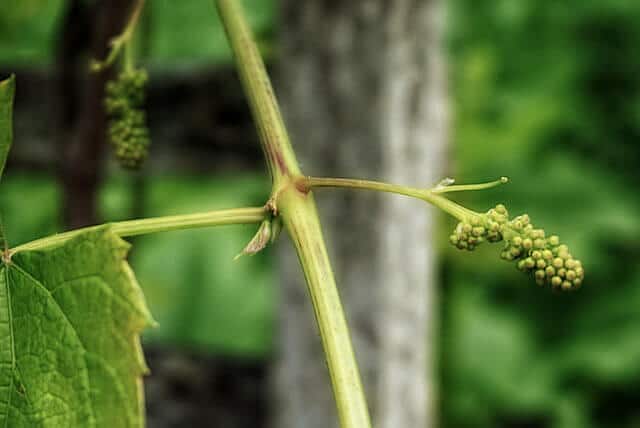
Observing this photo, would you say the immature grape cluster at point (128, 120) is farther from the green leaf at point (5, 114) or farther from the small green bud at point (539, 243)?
the small green bud at point (539, 243)

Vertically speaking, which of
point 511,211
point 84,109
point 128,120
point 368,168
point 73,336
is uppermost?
point 511,211

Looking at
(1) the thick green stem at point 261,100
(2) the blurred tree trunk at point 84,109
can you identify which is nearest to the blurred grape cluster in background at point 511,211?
(2) the blurred tree trunk at point 84,109

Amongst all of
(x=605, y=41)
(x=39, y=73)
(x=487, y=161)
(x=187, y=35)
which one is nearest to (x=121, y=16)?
(x=39, y=73)

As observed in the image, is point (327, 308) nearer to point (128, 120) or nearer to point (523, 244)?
point (523, 244)

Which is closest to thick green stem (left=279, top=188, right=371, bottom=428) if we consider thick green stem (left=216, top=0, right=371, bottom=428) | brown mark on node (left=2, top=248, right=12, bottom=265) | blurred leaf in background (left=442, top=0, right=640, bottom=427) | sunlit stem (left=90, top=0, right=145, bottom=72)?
thick green stem (left=216, top=0, right=371, bottom=428)

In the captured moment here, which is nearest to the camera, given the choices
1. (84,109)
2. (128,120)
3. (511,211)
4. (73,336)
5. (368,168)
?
(73,336)

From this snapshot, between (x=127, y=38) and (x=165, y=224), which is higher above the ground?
(x=127, y=38)

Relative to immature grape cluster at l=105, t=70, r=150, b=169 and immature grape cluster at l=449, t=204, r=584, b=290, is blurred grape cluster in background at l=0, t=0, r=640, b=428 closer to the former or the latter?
immature grape cluster at l=105, t=70, r=150, b=169

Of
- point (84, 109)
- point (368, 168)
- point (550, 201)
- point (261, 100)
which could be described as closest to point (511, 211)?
point (550, 201)

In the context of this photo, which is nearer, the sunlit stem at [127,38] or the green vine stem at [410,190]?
the green vine stem at [410,190]
